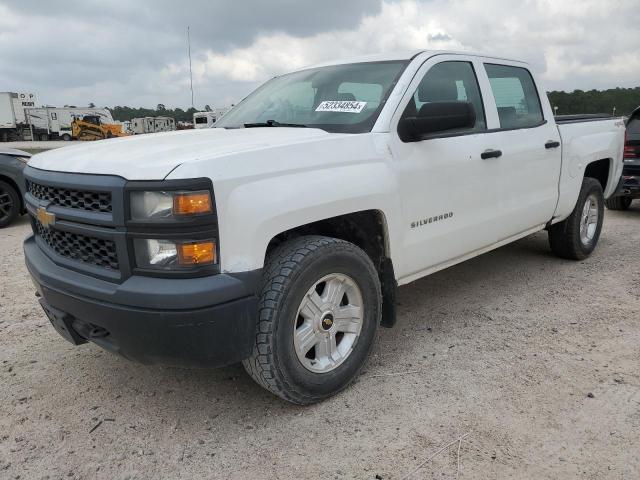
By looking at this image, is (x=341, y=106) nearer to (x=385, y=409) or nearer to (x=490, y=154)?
(x=490, y=154)

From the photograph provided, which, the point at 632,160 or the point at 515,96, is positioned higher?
the point at 515,96

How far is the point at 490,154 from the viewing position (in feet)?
12.3

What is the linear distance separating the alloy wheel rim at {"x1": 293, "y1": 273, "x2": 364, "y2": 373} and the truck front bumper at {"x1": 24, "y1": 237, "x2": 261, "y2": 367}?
1.20 ft

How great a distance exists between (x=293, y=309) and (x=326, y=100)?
1.54 metres

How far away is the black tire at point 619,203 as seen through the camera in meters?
8.38

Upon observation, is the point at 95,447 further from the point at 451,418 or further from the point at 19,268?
the point at 19,268

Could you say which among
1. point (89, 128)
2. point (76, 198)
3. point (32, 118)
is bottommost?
point (89, 128)

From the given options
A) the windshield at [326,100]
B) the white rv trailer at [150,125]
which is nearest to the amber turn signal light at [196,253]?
the windshield at [326,100]

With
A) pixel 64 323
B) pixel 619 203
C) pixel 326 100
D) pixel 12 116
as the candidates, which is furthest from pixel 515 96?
pixel 12 116

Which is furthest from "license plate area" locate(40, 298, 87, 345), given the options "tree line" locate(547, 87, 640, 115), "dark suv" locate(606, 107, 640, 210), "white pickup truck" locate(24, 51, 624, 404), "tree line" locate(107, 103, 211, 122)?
"tree line" locate(107, 103, 211, 122)

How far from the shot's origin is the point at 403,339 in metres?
3.65

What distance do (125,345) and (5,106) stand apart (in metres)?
49.4

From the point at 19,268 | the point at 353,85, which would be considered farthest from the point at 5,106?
the point at 353,85

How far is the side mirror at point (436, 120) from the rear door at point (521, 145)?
0.85m
